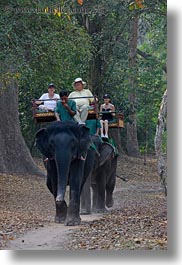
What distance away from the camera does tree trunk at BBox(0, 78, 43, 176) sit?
45.7ft

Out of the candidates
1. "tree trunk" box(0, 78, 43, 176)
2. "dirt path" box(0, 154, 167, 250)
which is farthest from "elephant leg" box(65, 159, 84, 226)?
"tree trunk" box(0, 78, 43, 176)

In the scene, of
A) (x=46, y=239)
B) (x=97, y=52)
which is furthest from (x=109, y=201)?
(x=46, y=239)

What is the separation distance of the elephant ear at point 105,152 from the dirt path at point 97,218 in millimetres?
327

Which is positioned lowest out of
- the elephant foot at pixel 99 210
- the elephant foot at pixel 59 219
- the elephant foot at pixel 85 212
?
the elephant foot at pixel 99 210

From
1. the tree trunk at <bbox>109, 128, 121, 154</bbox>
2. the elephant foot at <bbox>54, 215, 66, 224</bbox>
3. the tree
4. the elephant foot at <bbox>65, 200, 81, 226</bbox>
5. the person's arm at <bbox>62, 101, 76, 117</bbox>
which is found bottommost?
the elephant foot at <bbox>54, 215, 66, 224</bbox>

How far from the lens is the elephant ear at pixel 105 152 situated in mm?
12047

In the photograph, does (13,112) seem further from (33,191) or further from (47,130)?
(47,130)

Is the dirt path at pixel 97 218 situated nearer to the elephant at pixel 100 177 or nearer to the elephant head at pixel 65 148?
the elephant at pixel 100 177

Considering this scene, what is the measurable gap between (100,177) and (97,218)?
1427 mm

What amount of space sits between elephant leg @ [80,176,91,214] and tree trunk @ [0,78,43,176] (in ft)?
7.60

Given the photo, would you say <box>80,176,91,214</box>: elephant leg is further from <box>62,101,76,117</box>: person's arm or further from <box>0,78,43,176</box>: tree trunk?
<box>0,78,43,176</box>: tree trunk

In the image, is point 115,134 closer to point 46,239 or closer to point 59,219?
point 59,219

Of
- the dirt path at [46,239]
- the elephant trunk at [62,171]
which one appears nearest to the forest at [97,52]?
the elephant trunk at [62,171]

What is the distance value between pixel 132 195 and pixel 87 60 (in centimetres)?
201
